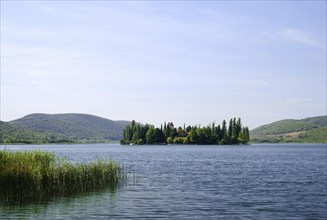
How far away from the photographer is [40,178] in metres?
35.8

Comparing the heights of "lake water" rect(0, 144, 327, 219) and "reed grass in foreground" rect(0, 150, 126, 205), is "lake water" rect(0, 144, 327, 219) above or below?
below

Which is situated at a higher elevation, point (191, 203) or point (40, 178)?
point (40, 178)

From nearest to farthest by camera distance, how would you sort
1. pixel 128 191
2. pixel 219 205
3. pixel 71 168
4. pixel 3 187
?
pixel 3 187, pixel 219 205, pixel 71 168, pixel 128 191

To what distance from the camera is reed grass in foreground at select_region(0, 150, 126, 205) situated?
34406 millimetres

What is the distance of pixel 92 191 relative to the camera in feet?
137

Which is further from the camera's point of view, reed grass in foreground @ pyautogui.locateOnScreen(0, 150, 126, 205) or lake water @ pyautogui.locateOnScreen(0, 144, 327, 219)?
reed grass in foreground @ pyautogui.locateOnScreen(0, 150, 126, 205)

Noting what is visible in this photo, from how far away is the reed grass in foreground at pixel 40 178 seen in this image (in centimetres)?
3441

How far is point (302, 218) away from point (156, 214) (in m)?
11.5

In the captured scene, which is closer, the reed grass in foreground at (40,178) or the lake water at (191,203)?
the lake water at (191,203)

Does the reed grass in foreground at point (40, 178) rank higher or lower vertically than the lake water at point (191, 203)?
higher

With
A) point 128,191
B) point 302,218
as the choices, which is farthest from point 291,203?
point 128,191

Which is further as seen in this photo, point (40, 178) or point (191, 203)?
point (191, 203)

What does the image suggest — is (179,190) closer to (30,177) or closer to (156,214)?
(156,214)

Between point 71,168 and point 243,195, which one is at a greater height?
point 71,168
